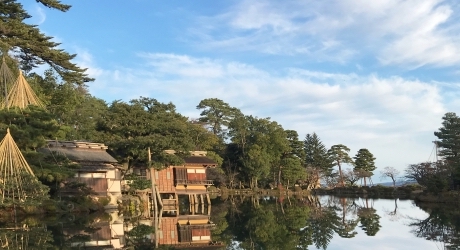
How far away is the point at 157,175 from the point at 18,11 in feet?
53.6

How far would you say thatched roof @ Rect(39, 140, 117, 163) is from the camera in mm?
23547

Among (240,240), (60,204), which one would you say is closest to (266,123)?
(60,204)

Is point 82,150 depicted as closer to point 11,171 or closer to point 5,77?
point 5,77

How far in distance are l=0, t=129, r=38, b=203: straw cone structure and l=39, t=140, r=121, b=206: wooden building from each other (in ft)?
22.7

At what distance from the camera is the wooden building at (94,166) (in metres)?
23.7

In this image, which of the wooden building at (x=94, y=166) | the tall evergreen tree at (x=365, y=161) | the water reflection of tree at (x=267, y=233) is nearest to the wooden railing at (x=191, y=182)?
the wooden building at (x=94, y=166)

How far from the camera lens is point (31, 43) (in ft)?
59.0

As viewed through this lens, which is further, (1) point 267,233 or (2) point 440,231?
(2) point 440,231

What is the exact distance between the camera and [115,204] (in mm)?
25062

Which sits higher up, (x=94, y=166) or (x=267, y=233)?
(x=94, y=166)

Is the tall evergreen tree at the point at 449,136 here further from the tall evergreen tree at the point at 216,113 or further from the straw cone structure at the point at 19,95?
the straw cone structure at the point at 19,95

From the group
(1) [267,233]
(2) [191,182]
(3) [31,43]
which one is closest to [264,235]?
(1) [267,233]

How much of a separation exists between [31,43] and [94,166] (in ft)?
27.3

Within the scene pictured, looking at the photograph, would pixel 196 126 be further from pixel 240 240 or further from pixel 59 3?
pixel 240 240
